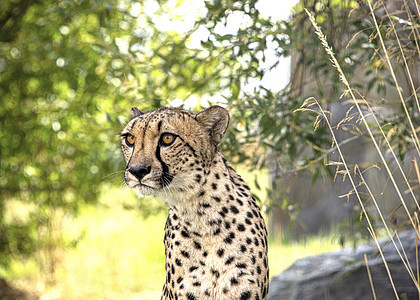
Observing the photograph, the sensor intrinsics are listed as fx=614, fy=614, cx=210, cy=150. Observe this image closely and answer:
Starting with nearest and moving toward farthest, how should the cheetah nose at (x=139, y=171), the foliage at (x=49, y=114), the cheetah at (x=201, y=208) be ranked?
1. the cheetah nose at (x=139, y=171)
2. the cheetah at (x=201, y=208)
3. the foliage at (x=49, y=114)

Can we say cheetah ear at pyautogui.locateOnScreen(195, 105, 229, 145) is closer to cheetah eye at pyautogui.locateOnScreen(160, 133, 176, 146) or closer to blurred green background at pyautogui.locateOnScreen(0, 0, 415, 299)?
cheetah eye at pyautogui.locateOnScreen(160, 133, 176, 146)

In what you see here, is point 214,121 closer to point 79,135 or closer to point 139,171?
point 139,171

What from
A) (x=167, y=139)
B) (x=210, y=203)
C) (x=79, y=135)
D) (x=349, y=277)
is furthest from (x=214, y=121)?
(x=79, y=135)

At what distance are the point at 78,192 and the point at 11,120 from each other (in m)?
0.85

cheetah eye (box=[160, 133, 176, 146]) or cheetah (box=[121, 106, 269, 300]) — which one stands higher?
cheetah eye (box=[160, 133, 176, 146])

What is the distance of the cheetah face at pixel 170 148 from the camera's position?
88.1 inches

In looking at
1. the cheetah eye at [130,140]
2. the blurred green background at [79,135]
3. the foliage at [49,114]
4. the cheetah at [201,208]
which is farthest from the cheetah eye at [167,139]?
the foliage at [49,114]

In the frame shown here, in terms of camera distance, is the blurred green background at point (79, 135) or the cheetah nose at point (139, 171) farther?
the blurred green background at point (79, 135)

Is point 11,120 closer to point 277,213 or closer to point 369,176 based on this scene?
point 277,213

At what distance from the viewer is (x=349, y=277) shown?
3703 millimetres

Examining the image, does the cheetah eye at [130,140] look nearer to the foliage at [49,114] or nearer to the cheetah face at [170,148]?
the cheetah face at [170,148]

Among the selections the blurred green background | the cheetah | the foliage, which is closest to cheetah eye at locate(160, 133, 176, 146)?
the cheetah

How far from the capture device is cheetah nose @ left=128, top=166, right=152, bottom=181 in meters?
2.20

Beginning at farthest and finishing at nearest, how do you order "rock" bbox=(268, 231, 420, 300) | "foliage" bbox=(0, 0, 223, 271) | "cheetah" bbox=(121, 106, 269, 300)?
"foliage" bbox=(0, 0, 223, 271) → "rock" bbox=(268, 231, 420, 300) → "cheetah" bbox=(121, 106, 269, 300)
